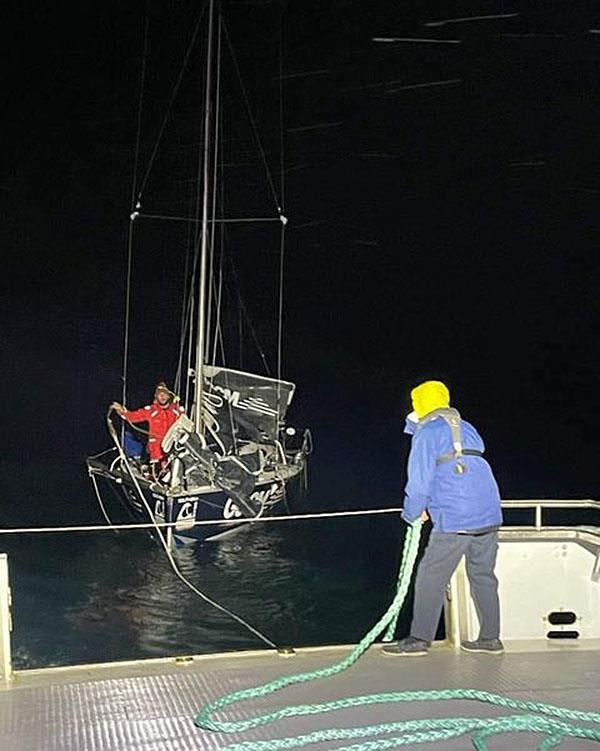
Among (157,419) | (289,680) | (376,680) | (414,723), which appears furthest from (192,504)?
(414,723)

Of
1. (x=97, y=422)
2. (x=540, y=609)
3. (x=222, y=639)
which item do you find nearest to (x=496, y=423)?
(x=97, y=422)

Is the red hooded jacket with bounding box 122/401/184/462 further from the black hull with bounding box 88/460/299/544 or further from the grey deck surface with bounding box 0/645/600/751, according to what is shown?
the grey deck surface with bounding box 0/645/600/751

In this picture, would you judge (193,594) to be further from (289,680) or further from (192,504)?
(289,680)

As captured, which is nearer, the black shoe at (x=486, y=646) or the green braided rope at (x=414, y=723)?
the green braided rope at (x=414, y=723)

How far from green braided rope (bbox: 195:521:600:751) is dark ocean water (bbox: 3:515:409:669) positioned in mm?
7424

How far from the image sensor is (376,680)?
4.00 metres

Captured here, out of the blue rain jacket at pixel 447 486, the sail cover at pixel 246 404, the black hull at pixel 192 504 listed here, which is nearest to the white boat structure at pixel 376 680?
the blue rain jacket at pixel 447 486

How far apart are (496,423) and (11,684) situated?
33080 millimetres

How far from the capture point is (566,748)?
10.4ft

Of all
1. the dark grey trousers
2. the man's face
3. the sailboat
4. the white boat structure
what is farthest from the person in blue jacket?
the man's face

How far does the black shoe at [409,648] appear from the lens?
14.4 feet

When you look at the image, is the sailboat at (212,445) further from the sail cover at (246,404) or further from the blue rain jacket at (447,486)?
the blue rain jacket at (447,486)

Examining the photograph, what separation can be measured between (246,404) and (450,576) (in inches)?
→ 549

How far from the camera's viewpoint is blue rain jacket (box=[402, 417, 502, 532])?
425 cm
